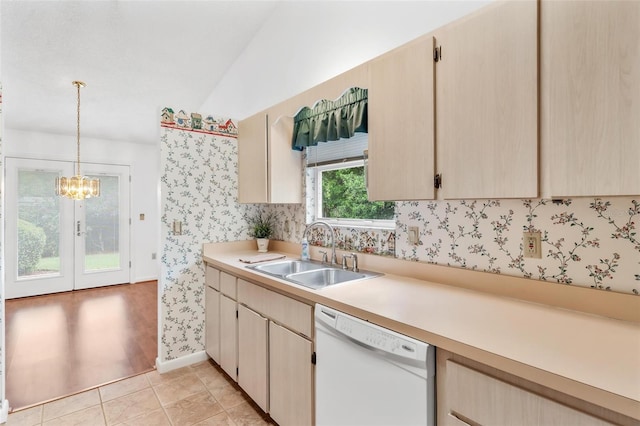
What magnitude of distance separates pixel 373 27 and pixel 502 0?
105cm

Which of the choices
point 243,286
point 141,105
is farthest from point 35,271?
point 243,286

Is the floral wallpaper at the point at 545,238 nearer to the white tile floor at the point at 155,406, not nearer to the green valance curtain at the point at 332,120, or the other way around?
the green valance curtain at the point at 332,120

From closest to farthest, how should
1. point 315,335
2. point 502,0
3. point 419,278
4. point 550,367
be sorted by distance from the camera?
point 550,367
point 502,0
point 315,335
point 419,278

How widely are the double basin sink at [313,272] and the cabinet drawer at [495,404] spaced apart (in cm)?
85

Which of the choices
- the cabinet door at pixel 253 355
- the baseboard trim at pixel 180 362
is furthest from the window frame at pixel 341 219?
the baseboard trim at pixel 180 362

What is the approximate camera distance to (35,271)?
15.0 feet

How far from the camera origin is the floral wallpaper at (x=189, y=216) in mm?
2461

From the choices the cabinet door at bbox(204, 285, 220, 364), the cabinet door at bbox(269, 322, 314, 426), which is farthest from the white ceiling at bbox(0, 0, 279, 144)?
the cabinet door at bbox(269, 322, 314, 426)

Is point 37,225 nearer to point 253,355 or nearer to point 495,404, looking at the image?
point 253,355

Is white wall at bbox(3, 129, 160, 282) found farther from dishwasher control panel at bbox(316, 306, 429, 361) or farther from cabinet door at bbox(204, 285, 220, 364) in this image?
dishwasher control panel at bbox(316, 306, 429, 361)

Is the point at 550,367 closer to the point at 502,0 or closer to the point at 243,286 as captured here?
the point at 502,0

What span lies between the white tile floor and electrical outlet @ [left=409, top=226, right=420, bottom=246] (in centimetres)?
139

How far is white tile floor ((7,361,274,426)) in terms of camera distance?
6.29 feet

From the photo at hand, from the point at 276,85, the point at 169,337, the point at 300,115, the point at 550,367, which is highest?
the point at 276,85
